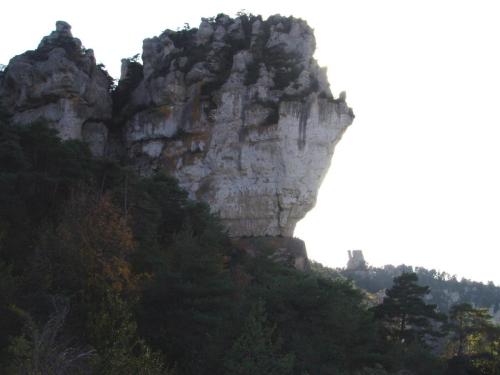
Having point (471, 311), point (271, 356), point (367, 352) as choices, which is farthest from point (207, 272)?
point (471, 311)

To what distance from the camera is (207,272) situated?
17953 mm

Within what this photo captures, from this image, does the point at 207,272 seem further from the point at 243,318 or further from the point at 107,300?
the point at 107,300

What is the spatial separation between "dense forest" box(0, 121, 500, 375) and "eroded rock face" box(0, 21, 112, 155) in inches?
541

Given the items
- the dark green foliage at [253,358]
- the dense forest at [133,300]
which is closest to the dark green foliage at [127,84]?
the dense forest at [133,300]

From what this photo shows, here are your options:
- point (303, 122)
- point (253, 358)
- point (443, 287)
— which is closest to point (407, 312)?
point (303, 122)

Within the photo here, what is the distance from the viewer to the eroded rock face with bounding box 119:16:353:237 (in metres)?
39.2

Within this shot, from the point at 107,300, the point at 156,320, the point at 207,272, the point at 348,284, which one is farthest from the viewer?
the point at 348,284

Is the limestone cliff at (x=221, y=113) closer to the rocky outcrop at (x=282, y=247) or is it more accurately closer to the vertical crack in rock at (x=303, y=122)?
the vertical crack in rock at (x=303, y=122)

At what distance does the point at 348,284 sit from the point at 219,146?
1474 centimetres

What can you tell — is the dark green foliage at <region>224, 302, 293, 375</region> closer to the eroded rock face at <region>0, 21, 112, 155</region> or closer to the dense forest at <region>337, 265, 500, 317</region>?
the eroded rock face at <region>0, 21, 112, 155</region>

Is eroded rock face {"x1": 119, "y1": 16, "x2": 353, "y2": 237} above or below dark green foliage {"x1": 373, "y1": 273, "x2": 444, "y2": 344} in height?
above

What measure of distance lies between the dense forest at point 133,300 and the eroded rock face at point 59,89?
1373cm

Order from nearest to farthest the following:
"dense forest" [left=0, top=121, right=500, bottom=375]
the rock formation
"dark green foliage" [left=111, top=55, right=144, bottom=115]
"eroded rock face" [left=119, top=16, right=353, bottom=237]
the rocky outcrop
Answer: "dense forest" [left=0, top=121, right=500, bottom=375] → the rocky outcrop → "eroded rock face" [left=119, top=16, right=353, bottom=237] → "dark green foliage" [left=111, top=55, right=144, bottom=115] → the rock formation

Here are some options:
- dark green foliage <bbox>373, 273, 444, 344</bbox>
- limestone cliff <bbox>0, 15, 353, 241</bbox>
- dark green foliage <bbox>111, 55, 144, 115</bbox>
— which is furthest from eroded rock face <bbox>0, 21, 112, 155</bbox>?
dark green foliage <bbox>373, 273, 444, 344</bbox>
